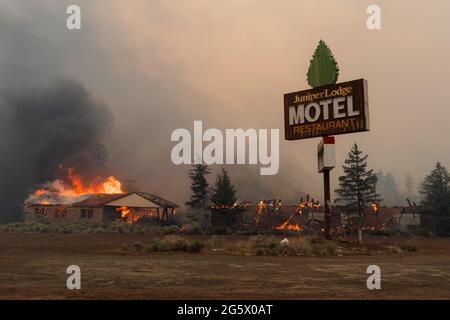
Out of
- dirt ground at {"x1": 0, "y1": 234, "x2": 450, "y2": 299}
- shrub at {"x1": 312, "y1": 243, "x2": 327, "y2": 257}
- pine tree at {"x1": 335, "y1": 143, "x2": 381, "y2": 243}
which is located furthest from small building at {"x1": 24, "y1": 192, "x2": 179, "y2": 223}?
dirt ground at {"x1": 0, "y1": 234, "x2": 450, "y2": 299}

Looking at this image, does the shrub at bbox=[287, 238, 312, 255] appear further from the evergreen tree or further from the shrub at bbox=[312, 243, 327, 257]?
the evergreen tree

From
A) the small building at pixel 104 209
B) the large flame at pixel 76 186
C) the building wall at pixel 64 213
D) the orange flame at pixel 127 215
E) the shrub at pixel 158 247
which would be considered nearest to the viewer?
the shrub at pixel 158 247

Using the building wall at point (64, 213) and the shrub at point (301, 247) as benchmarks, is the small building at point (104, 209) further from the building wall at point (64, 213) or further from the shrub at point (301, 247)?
the shrub at point (301, 247)

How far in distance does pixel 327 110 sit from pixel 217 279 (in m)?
17.5

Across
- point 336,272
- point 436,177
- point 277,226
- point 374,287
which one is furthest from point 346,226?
point 374,287

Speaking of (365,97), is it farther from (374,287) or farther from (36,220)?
(36,220)

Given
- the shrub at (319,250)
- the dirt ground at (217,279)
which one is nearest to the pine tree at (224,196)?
the shrub at (319,250)

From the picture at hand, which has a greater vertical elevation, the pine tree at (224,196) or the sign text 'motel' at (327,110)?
the sign text 'motel' at (327,110)

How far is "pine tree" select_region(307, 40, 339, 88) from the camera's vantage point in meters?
29.1

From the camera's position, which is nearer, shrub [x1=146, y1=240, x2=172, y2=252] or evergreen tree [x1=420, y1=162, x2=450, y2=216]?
shrub [x1=146, y1=240, x2=172, y2=252]

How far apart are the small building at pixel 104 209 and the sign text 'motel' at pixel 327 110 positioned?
34.1 meters

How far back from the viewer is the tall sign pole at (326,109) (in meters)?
27.3

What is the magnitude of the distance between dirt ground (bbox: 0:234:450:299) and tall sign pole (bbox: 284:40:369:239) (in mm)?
9620
